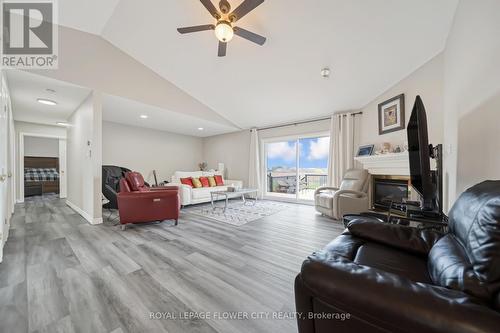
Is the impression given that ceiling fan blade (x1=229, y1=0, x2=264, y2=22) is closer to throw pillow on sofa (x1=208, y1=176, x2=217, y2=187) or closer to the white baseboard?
the white baseboard

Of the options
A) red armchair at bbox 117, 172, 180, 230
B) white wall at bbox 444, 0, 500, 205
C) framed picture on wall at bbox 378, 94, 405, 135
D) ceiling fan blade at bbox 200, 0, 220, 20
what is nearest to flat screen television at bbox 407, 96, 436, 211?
white wall at bbox 444, 0, 500, 205

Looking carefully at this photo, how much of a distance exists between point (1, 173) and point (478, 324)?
11.6ft

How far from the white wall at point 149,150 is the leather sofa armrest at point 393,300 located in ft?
19.9

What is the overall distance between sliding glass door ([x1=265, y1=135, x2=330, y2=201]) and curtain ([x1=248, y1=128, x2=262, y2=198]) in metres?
0.34

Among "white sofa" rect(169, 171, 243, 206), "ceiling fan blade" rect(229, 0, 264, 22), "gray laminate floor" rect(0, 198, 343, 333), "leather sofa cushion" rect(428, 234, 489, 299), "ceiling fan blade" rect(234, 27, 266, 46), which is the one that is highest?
"ceiling fan blade" rect(229, 0, 264, 22)

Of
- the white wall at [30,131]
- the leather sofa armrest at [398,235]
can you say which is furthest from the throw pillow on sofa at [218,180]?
the white wall at [30,131]

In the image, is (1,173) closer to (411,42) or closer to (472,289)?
(472,289)

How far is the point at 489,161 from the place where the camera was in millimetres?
1443

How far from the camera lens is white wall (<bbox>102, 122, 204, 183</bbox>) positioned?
5215mm

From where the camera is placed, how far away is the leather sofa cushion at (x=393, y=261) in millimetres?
964

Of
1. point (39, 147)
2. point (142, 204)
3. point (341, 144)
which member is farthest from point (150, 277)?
point (39, 147)

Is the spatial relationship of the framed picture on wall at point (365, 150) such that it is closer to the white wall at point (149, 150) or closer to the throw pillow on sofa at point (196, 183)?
the throw pillow on sofa at point (196, 183)

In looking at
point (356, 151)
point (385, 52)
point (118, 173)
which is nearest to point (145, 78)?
point (118, 173)

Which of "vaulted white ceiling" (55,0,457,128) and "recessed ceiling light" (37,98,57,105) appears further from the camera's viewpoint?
"recessed ceiling light" (37,98,57,105)
